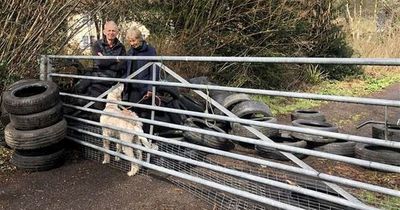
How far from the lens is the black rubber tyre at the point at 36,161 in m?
5.65

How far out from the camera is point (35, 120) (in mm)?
5430

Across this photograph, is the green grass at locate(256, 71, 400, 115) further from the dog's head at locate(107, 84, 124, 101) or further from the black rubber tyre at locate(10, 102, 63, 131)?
the black rubber tyre at locate(10, 102, 63, 131)

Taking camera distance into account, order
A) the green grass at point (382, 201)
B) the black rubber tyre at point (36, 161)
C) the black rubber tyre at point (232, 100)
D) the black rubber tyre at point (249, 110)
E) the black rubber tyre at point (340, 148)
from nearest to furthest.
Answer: the green grass at point (382, 201)
the black rubber tyre at point (36, 161)
the black rubber tyre at point (340, 148)
the black rubber tyre at point (249, 110)
the black rubber tyre at point (232, 100)

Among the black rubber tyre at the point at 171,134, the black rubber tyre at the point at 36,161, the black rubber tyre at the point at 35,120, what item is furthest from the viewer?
the black rubber tyre at the point at 171,134

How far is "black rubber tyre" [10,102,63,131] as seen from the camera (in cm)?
543

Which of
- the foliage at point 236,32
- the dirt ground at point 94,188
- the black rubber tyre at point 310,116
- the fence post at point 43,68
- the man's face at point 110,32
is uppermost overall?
the foliage at point 236,32

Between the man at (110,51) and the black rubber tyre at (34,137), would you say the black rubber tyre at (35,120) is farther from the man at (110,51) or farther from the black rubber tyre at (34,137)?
the man at (110,51)

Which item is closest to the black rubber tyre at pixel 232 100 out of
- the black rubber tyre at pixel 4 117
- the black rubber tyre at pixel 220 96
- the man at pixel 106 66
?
the black rubber tyre at pixel 220 96

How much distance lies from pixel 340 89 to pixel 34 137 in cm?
1101

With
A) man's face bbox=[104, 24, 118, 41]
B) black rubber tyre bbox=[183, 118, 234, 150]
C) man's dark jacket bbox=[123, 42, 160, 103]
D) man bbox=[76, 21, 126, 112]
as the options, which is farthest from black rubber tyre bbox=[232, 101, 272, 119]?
man's face bbox=[104, 24, 118, 41]

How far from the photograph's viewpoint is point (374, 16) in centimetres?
2327

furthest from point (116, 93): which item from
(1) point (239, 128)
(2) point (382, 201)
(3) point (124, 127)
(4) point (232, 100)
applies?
(2) point (382, 201)

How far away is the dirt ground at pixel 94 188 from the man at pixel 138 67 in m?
1.02

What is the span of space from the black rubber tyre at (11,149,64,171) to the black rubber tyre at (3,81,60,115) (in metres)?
0.61
